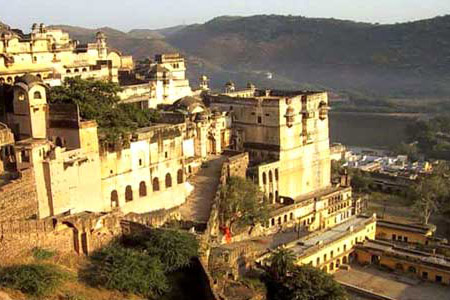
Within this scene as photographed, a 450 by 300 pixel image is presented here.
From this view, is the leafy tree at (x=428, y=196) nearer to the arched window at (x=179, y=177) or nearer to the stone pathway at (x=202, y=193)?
the stone pathway at (x=202, y=193)

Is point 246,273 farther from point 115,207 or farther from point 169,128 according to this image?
point 169,128

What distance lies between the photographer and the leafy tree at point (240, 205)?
23812 millimetres

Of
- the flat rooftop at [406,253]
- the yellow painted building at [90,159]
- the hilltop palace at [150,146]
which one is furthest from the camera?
the flat rooftop at [406,253]

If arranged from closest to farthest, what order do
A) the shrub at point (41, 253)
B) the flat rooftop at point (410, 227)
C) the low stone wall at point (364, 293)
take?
the shrub at point (41, 253), the low stone wall at point (364, 293), the flat rooftop at point (410, 227)

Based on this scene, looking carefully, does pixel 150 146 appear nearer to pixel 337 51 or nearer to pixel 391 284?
pixel 391 284

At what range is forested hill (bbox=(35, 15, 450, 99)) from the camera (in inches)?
4584

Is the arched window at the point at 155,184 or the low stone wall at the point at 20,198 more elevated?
the low stone wall at the point at 20,198

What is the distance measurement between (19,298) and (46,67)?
47.5 ft

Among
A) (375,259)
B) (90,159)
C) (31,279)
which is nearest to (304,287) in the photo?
(90,159)

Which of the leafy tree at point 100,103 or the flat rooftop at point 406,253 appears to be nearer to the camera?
the leafy tree at point 100,103

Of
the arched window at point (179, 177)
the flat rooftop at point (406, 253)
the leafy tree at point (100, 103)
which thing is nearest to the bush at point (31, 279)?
the leafy tree at point (100, 103)

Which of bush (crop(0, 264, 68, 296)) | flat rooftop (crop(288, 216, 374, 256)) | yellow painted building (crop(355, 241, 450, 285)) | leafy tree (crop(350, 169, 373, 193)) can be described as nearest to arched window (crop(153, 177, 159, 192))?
flat rooftop (crop(288, 216, 374, 256))

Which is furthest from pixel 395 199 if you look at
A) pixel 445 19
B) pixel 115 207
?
pixel 445 19

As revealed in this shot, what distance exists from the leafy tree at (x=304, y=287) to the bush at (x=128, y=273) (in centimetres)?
450
